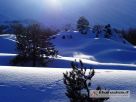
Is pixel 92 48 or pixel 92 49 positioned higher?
pixel 92 48

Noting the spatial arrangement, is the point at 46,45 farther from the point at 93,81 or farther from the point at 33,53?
the point at 93,81

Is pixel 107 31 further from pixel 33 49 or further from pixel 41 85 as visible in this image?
pixel 41 85

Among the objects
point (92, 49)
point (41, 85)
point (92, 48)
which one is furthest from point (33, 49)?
point (41, 85)

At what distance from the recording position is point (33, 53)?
3275 centimetres

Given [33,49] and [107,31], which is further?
[107,31]

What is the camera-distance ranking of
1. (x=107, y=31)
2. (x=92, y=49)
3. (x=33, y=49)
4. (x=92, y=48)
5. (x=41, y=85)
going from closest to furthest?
1. (x=41, y=85)
2. (x=33, y=49)
3. (x=92, y=49)
4. (x=92, y=48)
5. (x=107, y=31)

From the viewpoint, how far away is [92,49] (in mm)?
52188

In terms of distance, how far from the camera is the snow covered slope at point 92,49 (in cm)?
4706

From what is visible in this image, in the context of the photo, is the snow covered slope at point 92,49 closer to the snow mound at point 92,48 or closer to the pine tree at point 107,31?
the snow mound at point 92,48

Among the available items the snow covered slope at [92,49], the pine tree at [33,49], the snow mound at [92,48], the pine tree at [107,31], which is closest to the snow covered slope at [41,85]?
→ the pine tree at [33,49]

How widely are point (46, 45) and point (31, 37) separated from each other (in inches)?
60.7

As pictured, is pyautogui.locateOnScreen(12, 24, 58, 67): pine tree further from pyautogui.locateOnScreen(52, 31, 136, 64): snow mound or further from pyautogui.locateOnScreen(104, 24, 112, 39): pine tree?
pyautogui.locateOnScreen(104, 24, 112, 39): pine tree

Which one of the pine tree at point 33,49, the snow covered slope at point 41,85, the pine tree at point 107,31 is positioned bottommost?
the snow covered slope at point 41,85

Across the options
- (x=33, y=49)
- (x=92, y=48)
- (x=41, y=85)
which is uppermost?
(x=92, y=48)
